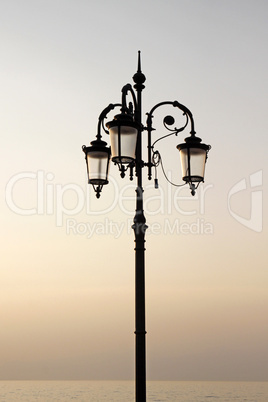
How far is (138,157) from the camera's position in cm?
830

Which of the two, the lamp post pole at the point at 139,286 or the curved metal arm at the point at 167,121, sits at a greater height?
the curved metal arm at the point at 167,121

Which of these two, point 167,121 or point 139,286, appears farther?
point 167,121

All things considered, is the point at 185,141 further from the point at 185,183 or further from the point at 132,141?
the point at 132,141

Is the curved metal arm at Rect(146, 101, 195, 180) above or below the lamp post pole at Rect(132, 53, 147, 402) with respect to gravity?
above

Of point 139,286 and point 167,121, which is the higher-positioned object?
point 167,121

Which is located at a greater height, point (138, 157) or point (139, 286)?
point (138, 157)

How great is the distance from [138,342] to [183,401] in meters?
183

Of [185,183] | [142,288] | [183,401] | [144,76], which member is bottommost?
[183,401]

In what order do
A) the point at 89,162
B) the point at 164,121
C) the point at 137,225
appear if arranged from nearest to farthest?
the point at 137,225 < the point at 89,162 < the point at 164,121

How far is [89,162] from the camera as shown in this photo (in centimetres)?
862

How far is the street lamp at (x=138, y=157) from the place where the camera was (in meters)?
7.53

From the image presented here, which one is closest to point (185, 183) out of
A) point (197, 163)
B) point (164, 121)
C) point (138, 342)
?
point (197, 163)

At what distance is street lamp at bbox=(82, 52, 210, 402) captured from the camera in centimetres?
753

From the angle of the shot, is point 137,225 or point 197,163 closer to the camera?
point 137,225
